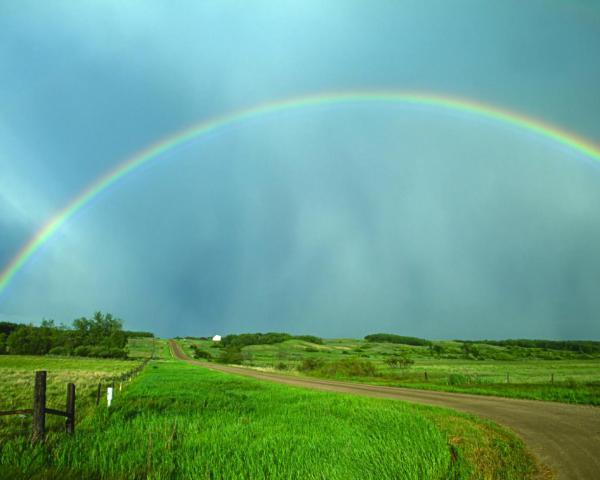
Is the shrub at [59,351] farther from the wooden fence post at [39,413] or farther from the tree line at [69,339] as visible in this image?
the wooden fence post at [39,413]

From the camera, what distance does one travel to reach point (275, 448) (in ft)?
33.6

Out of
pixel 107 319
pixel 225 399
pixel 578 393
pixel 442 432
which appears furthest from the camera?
pixel 107 319

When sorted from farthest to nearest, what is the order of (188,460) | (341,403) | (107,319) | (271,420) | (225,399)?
1. (107,319)
2. (225,399)
3. (341,403)
4. (271,420)
5. (188,460)

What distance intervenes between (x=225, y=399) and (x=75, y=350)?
148 metres

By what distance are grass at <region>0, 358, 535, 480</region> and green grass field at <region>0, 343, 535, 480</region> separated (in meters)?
0.02

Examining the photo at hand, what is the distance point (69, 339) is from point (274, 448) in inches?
6995

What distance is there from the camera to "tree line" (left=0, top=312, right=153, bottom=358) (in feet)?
477

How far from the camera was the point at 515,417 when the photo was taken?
682 inches

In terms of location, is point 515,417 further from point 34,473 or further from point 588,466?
point 34,473

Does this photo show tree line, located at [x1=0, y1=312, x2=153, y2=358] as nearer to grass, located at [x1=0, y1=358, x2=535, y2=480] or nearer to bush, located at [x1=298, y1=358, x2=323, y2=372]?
bush, located at [x1=298, y1=358, x2=323, y2=372]

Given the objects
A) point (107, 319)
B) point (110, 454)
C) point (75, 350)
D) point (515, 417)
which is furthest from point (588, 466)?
point (107, 319)

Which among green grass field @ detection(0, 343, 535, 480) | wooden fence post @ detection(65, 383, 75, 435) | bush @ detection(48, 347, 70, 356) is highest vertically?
wooden fence post @ detection(65, 383, 75, 435)

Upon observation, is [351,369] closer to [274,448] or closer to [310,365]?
[310,365]

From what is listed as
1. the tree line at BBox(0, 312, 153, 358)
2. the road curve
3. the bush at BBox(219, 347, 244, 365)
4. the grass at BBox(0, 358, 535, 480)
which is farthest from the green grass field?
the tree line at BBox(0, 312, 153, 358)
